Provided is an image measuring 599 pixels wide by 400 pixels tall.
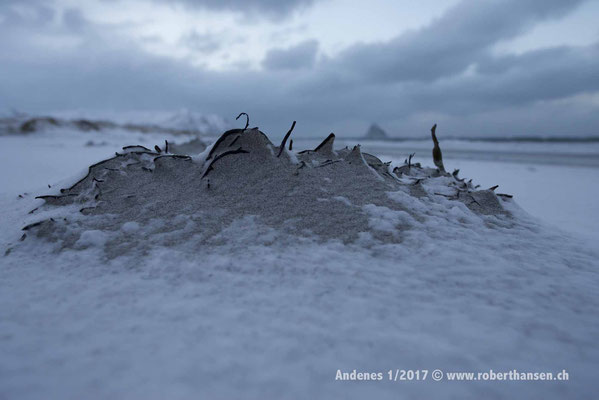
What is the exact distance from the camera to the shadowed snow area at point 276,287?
0.83 meters

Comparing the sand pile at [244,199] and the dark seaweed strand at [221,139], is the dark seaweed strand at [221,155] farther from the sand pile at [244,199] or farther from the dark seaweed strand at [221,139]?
the dark seaweed strand at [221,139]

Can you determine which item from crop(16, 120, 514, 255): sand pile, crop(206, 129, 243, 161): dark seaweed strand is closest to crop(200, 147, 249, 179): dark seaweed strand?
crop(16, 120, 514, 255): sand pile

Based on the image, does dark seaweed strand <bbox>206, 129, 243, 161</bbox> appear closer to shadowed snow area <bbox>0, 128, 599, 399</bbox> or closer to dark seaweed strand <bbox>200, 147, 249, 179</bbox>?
shadowed snow area <bbox>0, 128, 599, 399</bbox>

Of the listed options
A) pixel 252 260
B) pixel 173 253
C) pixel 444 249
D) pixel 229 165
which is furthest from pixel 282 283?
pixel 229 165

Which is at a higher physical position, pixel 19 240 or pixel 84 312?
pixel 19 240

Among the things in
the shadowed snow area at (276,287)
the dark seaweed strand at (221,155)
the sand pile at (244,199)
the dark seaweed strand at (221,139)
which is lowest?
the shadowed snow area at (276,287)

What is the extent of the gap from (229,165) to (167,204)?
44 centimetres

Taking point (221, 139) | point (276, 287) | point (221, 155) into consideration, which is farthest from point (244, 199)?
point (276, 287)

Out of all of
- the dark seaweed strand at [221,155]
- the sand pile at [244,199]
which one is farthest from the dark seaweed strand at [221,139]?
the dark seaweed strand at [221,155]

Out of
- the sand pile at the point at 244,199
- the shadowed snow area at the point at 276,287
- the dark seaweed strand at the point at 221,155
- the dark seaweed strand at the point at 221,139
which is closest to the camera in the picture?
the shadowed snow area at the point at 276,287

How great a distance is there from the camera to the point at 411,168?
2.85 metres

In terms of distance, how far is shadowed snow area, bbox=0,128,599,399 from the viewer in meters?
0.83

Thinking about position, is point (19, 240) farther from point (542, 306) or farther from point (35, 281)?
point (542, 306)

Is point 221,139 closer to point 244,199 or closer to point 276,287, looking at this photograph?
point 244,199
